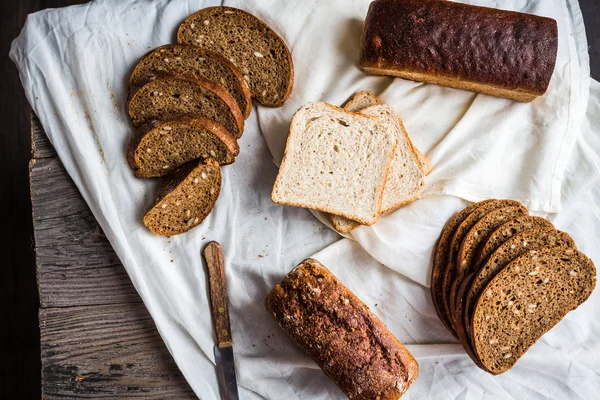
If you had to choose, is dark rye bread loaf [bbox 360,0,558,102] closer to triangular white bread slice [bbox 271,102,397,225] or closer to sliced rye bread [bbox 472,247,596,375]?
triangular white bread slice [bbox 271,102,397,225]

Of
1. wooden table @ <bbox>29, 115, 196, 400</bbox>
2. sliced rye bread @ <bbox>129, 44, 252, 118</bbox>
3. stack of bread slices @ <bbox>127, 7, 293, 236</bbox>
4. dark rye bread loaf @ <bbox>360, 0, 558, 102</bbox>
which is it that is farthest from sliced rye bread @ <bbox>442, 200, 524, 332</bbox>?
wooden table @ <bbox>29, 115, 196, 400</bbox>

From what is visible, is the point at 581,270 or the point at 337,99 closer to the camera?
the point at 581,270

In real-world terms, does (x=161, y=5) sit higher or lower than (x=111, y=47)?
higher

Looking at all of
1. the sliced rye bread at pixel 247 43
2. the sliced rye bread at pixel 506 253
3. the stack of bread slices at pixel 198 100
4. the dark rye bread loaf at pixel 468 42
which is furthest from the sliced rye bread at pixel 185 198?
the sliced rye bread at pixel 506 253

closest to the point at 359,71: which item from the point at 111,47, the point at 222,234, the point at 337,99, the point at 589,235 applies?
the point at 337,99

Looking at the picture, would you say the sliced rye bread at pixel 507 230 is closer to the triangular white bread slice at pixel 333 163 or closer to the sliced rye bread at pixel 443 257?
the sliced rye bread at pixel 443 257

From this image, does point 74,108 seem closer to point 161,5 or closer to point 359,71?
point 161,5

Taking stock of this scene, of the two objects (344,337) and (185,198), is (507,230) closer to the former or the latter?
(344,337)
